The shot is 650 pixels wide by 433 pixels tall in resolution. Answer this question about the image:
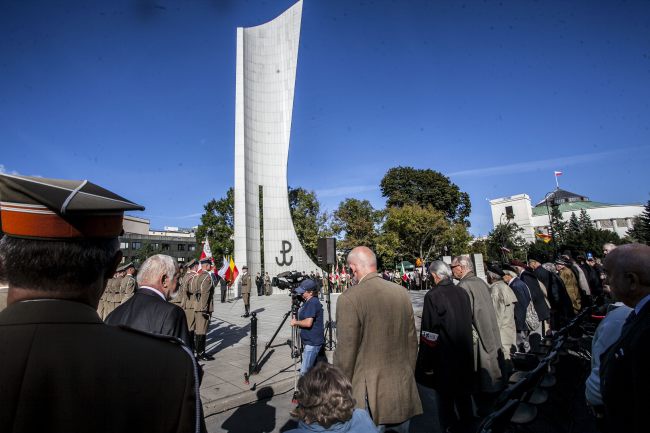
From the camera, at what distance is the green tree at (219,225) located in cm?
4667

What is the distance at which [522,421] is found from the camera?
3242 mm

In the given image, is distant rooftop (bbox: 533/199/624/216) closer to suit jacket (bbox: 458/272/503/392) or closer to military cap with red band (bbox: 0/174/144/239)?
suit jacket (bbox: 458/272/503/392)

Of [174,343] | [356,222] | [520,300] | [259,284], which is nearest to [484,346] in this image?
[520,300]

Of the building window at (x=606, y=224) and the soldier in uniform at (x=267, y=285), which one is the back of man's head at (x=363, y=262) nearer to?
the soldier in uniform at (x=267, y=285)

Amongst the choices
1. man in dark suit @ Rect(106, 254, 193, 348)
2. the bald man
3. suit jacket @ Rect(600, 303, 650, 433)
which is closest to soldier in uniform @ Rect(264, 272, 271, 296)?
man in dark suit @ Rect(106, 254, 193, 348)

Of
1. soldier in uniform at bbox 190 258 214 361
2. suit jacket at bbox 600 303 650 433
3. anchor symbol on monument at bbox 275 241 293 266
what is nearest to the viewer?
suit jacket at bbox 600 303 650 433

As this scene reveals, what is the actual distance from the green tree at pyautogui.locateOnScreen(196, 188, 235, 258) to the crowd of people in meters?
43.7

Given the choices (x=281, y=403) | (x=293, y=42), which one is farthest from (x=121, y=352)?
(x=293, y=42)

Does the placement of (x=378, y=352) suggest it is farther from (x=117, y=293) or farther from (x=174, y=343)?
(x=117, y=293)

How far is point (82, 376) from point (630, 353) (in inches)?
94.2

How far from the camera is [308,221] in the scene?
145 feet

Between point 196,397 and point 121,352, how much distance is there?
27 centimetres

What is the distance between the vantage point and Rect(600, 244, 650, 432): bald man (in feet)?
5.24

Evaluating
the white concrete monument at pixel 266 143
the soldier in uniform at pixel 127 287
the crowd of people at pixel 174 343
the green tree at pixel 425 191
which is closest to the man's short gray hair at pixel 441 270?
the crowd of people at pixel 174 343
